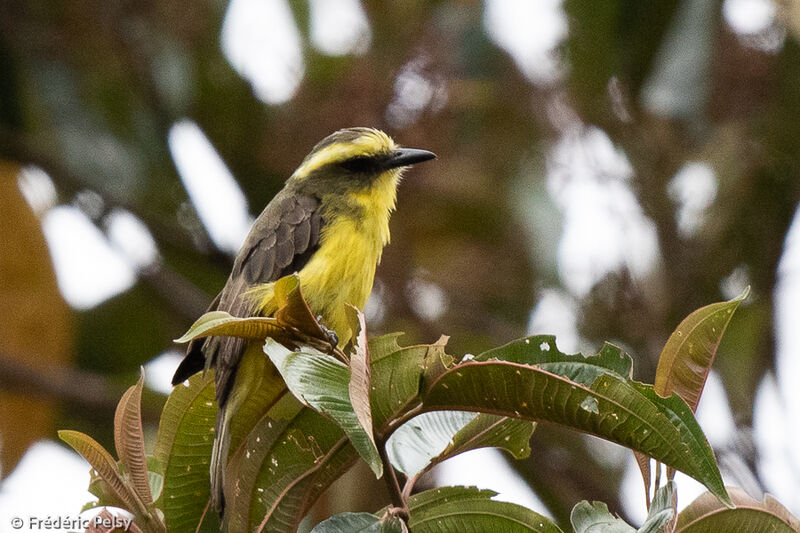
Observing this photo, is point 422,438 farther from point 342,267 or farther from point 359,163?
point 359,163

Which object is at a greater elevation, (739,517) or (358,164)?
(358,164)

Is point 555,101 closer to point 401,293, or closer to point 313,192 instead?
point 401,293

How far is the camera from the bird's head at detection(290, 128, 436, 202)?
13.8ft

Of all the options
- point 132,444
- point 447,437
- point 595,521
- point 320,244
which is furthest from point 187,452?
point 320,244

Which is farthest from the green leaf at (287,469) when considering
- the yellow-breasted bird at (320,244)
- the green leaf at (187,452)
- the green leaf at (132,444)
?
the yellow-breasted bird at (320,244)

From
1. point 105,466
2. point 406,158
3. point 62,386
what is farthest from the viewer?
point 62,386

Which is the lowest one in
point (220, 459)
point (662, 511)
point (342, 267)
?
point (662, 511)

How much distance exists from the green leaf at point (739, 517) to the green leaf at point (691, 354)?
8.5 inches

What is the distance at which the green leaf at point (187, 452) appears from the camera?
255 cm

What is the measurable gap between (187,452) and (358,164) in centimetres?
193

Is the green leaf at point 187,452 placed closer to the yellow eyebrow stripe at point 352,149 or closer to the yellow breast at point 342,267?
the yellow breast at point 342,267

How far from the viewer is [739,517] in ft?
7.24

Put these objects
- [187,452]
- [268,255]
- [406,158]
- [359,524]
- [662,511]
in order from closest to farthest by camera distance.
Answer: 1. [662,511]
2. [359,524]
3. [187,452]
4. [268,255]
5. [406,158]

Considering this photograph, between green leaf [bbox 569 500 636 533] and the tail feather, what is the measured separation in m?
0.92
